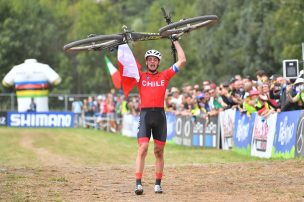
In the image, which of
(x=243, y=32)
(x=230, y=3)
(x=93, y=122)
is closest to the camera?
(x=93, y=122)

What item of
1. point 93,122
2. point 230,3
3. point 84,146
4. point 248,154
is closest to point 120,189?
point 248,154

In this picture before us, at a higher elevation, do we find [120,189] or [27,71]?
[27,71]

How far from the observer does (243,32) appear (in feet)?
214

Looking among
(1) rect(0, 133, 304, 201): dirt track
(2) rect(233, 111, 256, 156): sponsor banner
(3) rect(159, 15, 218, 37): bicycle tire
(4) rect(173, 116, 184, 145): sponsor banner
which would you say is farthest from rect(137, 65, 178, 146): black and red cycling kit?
(4) rect(173, 116, 184, 145): sponsor banner

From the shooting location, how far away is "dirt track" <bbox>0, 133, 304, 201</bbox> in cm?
→ 1214

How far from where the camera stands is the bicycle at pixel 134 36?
44.4ft

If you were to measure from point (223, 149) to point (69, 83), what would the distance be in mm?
63641

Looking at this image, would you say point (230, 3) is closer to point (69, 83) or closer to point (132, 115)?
point (69, 83)

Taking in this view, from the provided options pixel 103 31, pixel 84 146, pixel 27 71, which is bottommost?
pixel 84 146

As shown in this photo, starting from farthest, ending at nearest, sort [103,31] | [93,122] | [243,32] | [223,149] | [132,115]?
[103,31], [243,32], [93,122], [132,115], [223,149]

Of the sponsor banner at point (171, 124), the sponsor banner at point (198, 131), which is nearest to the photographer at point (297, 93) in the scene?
the sponsor banner at point (198, 131)

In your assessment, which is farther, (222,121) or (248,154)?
(222,121)

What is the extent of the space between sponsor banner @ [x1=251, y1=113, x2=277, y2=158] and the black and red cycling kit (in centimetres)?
811

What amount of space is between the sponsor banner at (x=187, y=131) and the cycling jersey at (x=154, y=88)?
16.6m
